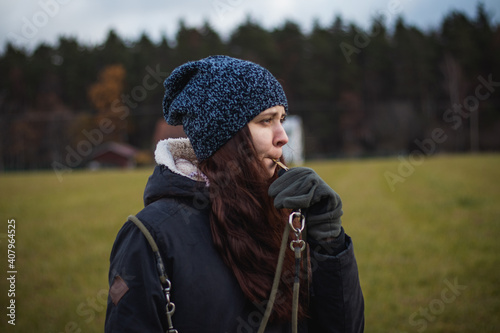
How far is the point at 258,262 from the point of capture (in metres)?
1.59

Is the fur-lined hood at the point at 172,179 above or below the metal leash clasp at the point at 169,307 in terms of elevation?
above

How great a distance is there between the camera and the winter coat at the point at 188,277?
4.70 feet

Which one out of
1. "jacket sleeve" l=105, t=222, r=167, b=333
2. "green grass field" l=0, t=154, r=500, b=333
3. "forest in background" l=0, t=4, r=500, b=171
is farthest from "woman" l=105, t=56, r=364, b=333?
"forest in background" l=0, t=4, r=500, b=171

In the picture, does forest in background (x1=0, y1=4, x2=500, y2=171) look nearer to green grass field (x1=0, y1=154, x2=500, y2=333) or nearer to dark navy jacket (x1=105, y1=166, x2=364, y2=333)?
green grass field (x1=0, y1=154, x2=500, y2=333)

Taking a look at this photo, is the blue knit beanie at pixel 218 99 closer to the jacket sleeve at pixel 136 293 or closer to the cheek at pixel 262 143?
the cheek at pixel 262 143

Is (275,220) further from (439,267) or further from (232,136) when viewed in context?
(439,267)

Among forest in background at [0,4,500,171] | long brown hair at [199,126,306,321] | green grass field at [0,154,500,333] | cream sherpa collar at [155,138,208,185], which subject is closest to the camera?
long brown hair at [199,126,306,321]

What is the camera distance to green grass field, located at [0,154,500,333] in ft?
16.1

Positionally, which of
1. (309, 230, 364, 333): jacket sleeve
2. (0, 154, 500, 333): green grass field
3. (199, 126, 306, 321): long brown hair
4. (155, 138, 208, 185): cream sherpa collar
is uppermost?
(155, 138, 208, 185): cream sherpa collar

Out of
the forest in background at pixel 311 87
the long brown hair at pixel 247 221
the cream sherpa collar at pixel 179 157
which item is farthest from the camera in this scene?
the forest in background at pixel 311 87

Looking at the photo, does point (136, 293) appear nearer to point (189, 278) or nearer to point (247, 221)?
point (189, 278)

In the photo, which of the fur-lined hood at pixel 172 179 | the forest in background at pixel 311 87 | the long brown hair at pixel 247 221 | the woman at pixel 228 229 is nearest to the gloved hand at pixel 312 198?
the woman at pixel 228 229

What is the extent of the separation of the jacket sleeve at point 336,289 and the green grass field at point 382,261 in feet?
10.8

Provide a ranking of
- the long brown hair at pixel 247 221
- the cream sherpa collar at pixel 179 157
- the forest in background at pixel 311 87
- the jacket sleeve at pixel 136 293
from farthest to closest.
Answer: the forest in background at pixel 311 87 → the cream sherpa collar at pixel 179 157 → the long brown hair at pixel 247 221 → the jacket sleeve at pixel 136 293
